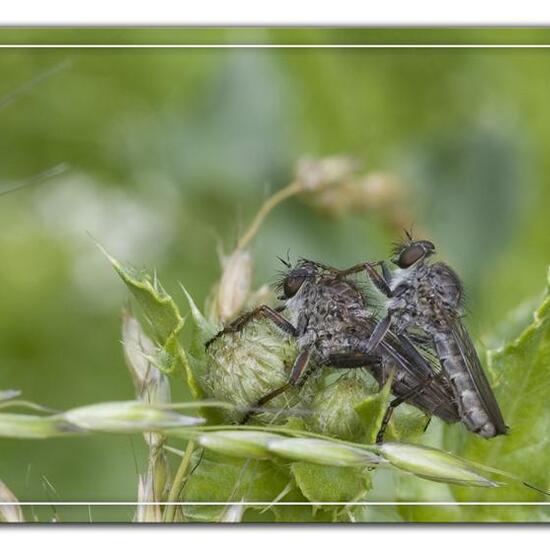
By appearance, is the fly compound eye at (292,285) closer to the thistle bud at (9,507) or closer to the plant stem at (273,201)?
the plant stem at (273,201)

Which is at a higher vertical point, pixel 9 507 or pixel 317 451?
pixel 317 451

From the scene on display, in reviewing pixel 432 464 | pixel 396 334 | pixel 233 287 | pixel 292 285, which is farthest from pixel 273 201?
pixel 432 464

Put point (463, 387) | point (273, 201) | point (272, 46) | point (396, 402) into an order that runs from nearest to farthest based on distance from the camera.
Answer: point (396, 402), point (463, 387), point (272, 46), point (273, 201)

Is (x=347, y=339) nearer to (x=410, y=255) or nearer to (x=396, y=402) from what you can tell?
(x=396, y=402)

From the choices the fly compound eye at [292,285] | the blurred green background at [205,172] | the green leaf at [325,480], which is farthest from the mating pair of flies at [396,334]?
the blurred green background at [205,172]

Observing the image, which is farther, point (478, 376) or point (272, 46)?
point (272, 46)
